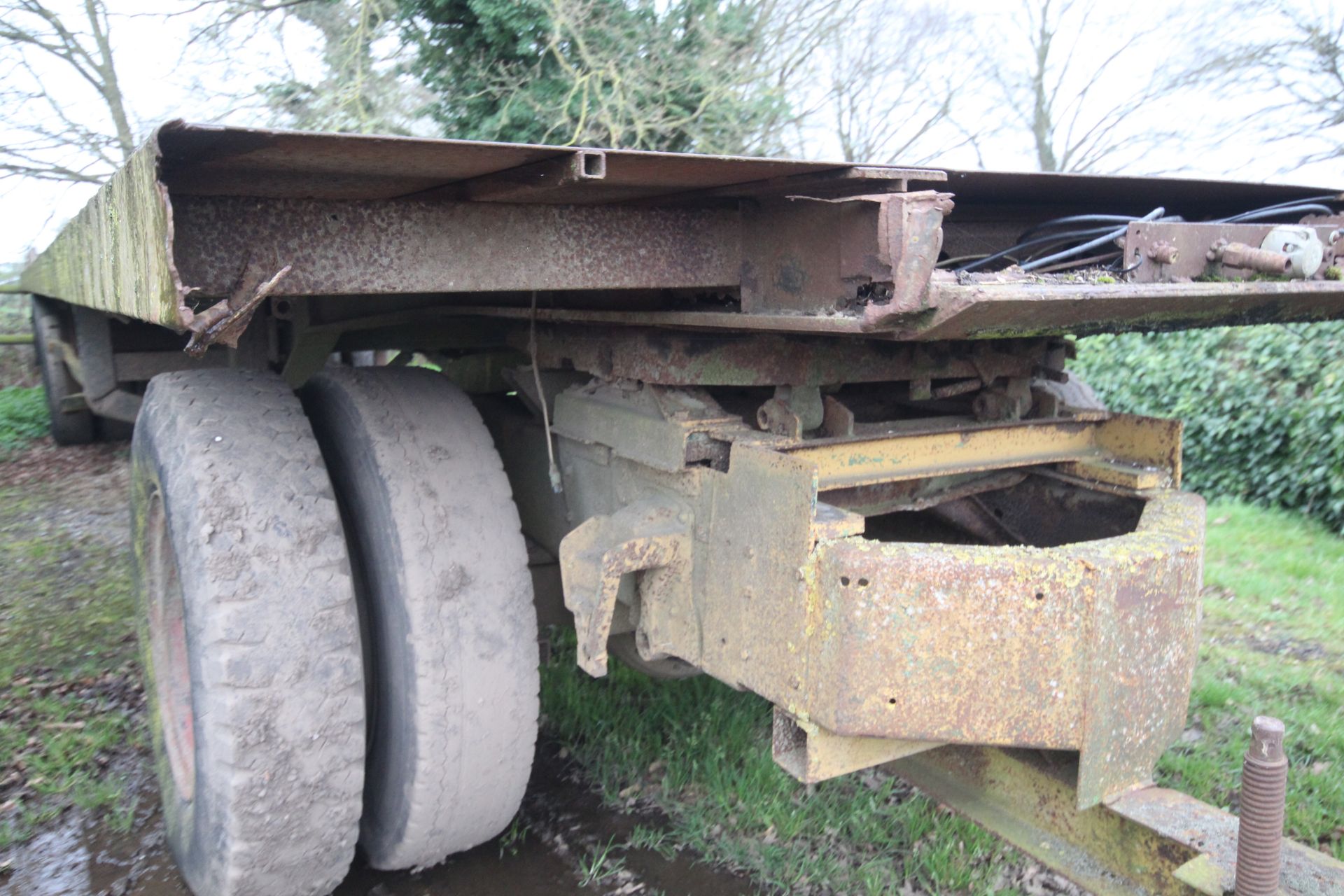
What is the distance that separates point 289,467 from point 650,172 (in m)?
1.08

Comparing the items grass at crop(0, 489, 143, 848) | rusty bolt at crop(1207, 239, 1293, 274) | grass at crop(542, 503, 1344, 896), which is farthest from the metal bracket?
grass at crop(0, 489, 143, 848)

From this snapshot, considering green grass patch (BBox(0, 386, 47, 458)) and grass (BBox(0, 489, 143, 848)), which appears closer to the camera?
grass (BBox(0, 489, 143, 848))

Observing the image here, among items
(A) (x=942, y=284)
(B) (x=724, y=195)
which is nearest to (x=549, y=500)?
(B) (x=724, y=195)

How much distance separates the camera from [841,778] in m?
3.09

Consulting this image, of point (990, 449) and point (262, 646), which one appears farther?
point (990, 449)

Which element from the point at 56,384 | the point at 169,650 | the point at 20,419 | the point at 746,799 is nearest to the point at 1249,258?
the point at 746,799

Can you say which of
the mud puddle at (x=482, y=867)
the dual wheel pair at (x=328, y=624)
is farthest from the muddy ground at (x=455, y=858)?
the dual wheel pair at (x=328, y=624)

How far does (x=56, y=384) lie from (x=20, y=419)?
2.13m

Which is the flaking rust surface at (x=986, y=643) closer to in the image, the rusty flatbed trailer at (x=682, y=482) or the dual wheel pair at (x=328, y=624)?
the rusty flatbed trailer at (x=682, y=482)

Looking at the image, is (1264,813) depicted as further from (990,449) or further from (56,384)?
(56,384)

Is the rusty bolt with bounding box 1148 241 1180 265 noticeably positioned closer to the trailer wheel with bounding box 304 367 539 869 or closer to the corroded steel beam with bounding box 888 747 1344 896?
the corroded steel beam with bounding box 888 747 1344 896

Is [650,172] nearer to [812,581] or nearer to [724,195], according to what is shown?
[724,195]

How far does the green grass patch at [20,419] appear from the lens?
328 inches

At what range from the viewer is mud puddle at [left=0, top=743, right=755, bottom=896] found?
2.63m
